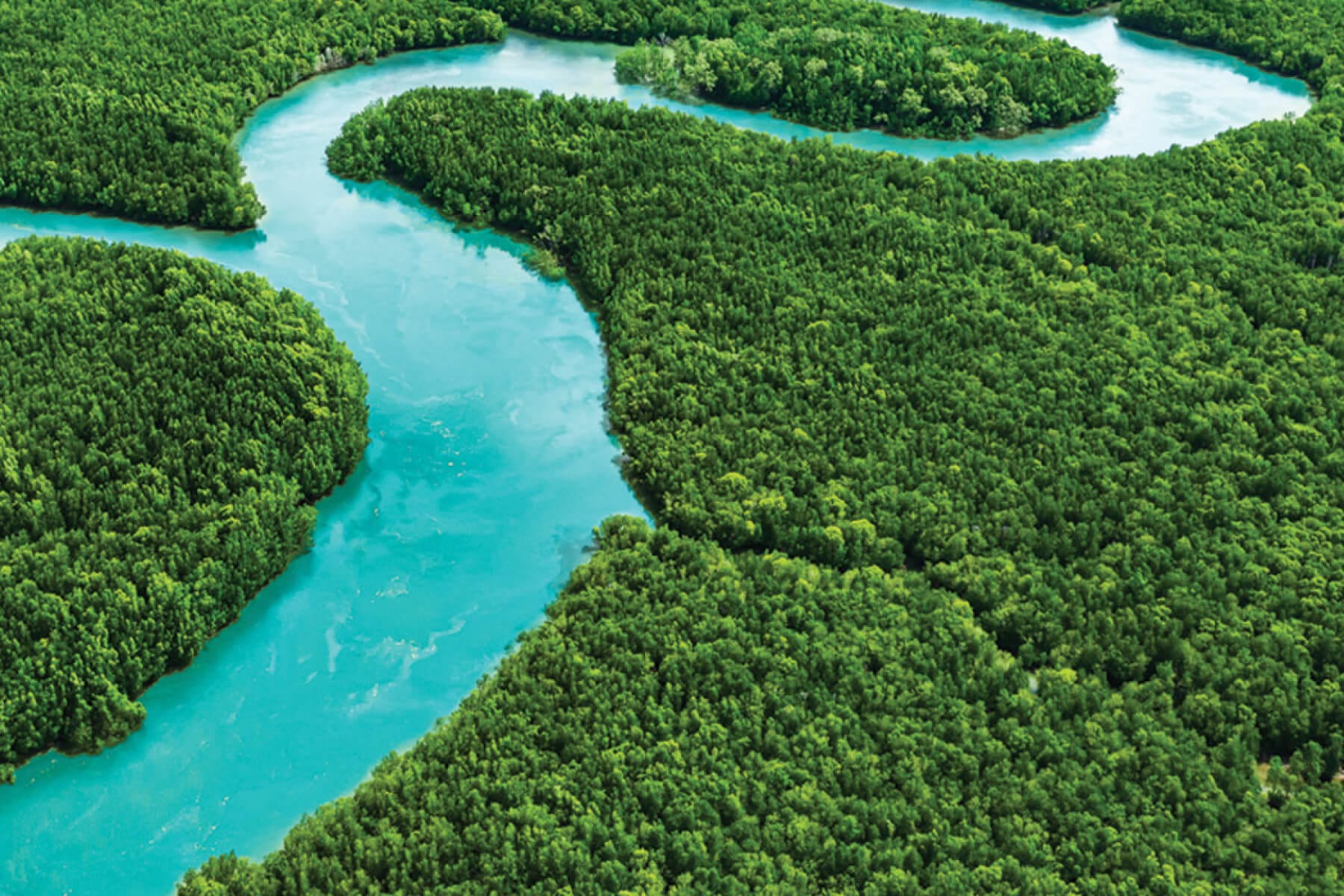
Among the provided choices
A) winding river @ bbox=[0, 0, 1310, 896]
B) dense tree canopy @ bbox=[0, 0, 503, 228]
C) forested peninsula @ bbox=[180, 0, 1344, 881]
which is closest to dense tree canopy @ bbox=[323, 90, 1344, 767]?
forested peninsula @ bbox=[180, 0, 1344, 881]

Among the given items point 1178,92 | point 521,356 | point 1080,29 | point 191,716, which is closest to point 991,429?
point 521,356

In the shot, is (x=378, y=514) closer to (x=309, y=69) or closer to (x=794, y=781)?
(x=794, y=781)

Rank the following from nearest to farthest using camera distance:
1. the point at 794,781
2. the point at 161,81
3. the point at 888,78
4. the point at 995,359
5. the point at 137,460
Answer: the point at 794,781
the point at 137,460
the point at 995,359
the point at 161,81
the point at 888,78

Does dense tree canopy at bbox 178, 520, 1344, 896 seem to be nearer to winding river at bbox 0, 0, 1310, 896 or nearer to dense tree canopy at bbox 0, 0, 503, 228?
winding river at bbox 0, 0, 1310, 896

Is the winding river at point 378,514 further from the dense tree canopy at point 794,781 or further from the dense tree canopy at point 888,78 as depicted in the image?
the dense tree canopy at point 794,781

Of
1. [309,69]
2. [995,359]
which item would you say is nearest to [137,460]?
[995,359]

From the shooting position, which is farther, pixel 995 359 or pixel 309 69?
pixel 309 69

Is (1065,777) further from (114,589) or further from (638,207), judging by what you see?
(638,207)
